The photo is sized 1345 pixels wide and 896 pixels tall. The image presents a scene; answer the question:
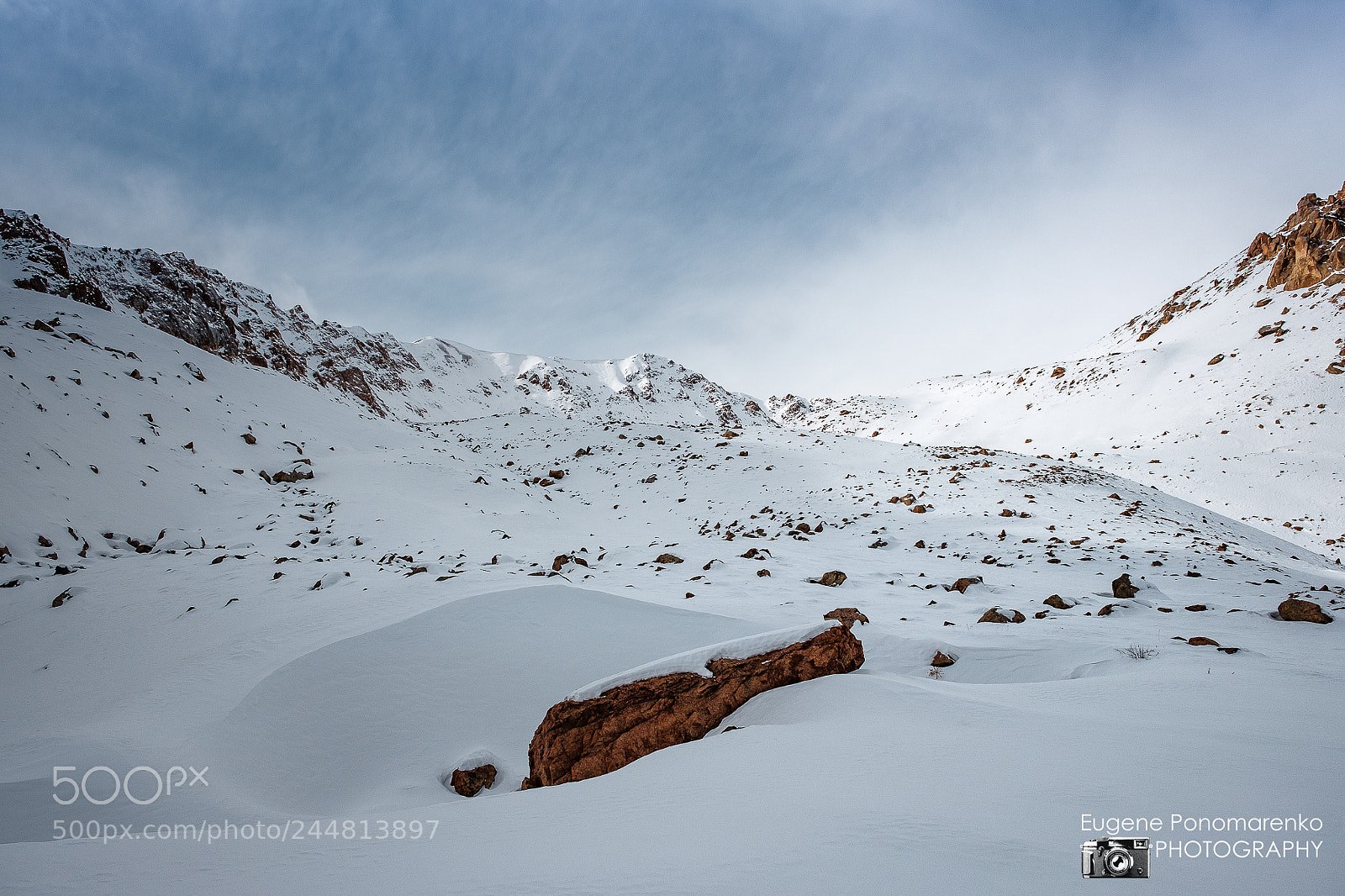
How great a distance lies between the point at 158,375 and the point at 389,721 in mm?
19322

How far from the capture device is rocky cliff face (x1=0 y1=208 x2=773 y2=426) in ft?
81.5

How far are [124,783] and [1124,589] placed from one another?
11.0 m

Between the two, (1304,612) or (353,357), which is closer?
(1304,612)

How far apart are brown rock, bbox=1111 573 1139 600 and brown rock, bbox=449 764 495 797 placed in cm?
839

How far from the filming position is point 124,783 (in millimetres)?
3422

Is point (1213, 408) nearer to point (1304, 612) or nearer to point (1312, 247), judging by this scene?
point (1312, 247)

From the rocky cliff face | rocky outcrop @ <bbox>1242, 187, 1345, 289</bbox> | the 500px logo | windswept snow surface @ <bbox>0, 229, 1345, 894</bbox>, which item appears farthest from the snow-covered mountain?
the 500px logo

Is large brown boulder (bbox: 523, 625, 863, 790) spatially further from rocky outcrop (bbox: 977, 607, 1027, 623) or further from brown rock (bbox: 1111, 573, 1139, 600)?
brown rock (bbox: 1111, 573, 1139, 600)

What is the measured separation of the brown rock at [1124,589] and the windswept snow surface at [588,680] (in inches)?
11.1

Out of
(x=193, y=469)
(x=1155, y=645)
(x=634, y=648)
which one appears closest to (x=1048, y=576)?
(x=1155, y=645)

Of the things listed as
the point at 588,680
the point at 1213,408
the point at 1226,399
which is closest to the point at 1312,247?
the point at 1226,399

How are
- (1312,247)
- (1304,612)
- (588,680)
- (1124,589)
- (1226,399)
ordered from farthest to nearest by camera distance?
(1312,247)
(1226,399)
(1124,589)
(1304,612)
(588,680)

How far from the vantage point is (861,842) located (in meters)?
1.74

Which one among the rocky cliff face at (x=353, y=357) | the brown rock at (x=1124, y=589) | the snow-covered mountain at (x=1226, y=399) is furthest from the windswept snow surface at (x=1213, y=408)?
the rocky cliff face at (x=353, y=357)
